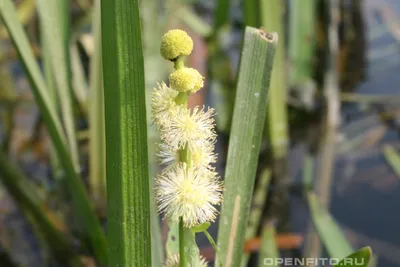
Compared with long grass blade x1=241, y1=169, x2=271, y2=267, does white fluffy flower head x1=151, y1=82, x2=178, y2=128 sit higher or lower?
higher

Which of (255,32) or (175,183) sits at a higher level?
(255,32)

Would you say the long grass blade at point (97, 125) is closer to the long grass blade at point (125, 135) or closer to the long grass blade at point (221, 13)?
the long grass blade at point (221, 13)

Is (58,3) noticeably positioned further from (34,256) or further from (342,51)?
(342,51)

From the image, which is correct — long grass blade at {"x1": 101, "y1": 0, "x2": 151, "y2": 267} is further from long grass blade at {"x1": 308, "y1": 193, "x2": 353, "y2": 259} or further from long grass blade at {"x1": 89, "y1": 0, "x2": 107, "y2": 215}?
long grass blade at {"x1": 89, "y1": 0, "x2": 107, "y2": 215}

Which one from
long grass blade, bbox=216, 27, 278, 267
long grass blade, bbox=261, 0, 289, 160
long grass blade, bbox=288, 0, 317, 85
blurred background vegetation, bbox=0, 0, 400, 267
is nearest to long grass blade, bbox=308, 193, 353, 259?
blurred background vegetation, bbox=0, 0, 400, 267

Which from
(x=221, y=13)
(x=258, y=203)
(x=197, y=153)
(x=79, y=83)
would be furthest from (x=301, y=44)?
(x=197, y=153)

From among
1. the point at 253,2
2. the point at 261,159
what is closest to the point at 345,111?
the point at 261,159

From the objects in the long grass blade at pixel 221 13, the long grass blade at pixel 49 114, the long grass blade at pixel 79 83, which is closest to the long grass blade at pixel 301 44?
the long grass blade at pixel 221 13
